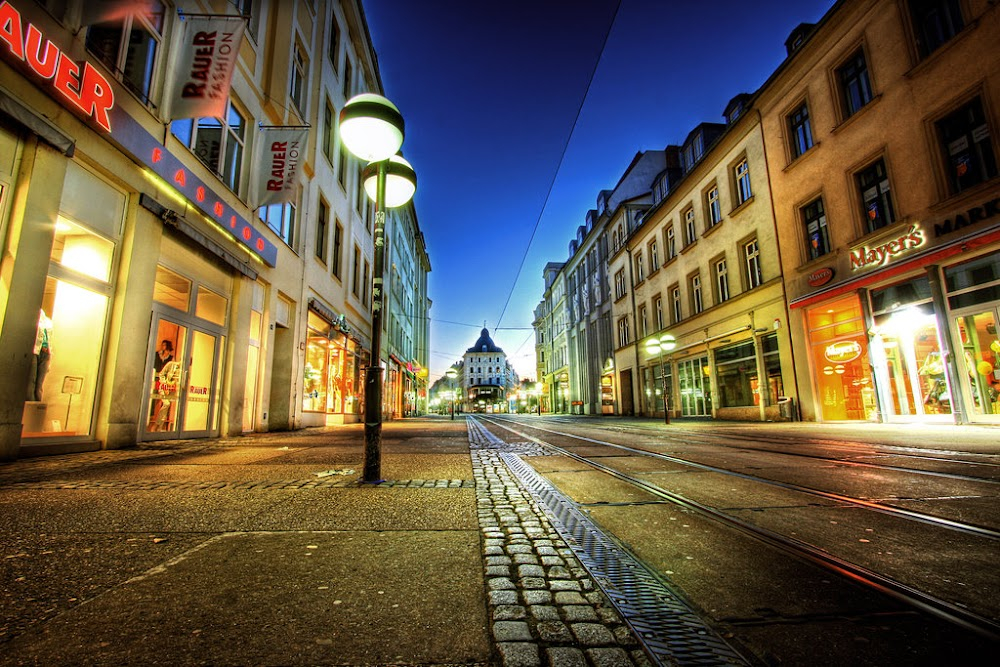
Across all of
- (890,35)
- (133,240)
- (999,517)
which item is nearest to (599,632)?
(999,517)

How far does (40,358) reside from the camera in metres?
5.44

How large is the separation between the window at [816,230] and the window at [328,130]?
15764 millimetres

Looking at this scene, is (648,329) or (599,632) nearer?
(599,632)

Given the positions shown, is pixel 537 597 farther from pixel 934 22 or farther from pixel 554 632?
pixel 934 22

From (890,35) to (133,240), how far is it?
17.3 m

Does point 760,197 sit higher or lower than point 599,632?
higher

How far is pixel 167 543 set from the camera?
1948 mm

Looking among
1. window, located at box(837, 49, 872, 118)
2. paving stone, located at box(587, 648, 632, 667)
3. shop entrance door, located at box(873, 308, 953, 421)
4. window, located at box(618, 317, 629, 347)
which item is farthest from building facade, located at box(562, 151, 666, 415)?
paving stone, located at box(587, 648, 632, 667)

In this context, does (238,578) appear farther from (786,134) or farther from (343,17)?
(343,17)

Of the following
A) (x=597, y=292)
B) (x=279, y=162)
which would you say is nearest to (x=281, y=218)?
(x=279, y=162)

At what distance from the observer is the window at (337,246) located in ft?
54.4

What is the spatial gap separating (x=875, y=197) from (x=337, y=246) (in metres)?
16.8

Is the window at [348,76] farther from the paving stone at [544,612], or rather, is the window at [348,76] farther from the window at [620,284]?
the paving stone at [544,612]

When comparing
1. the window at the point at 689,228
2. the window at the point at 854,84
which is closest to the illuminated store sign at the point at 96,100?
the window at the point at 854,84
